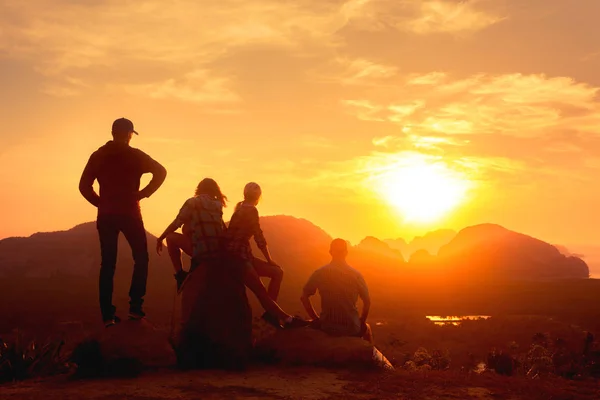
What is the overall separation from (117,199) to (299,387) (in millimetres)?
3696

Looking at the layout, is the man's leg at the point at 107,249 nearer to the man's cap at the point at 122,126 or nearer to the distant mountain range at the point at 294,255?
the man's cap at the point at 122,126

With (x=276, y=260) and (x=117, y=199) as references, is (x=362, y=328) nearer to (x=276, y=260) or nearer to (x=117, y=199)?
(x=117, y=199)

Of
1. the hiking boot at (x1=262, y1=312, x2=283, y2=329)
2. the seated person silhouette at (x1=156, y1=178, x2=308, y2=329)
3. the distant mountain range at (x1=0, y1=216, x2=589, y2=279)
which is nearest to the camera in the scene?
the seated person silhouette at (x1=156, y1=178, x2=308, y2=329)

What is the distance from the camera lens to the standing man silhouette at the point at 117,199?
845 cm

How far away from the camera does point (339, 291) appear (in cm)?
958

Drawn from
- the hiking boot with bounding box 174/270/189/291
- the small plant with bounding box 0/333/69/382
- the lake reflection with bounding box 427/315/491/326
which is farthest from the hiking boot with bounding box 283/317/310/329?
the lake reflection with bounding box 427/315/491/326

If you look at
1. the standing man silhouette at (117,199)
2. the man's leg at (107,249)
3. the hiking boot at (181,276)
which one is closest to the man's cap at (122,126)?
the standing man silhouette at (117,199)

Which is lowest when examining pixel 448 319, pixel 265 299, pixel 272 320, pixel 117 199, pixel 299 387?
pixel 448 319

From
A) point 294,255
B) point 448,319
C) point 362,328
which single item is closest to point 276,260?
point 294,255

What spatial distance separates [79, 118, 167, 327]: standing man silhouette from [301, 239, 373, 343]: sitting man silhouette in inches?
110

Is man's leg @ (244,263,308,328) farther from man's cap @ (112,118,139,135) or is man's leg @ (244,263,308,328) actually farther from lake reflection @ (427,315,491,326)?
lake reflection @ (427,315,491,326)

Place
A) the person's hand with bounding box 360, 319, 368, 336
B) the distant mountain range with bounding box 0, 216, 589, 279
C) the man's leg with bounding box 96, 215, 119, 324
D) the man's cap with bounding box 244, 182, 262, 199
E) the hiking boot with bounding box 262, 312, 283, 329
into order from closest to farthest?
the man's leg with bounding box 96, 215, 119, 324 < the man's cap with bounding box 244, 182, 262, 199 < the hiking boot with bounding box 262, 312, 283, 329 < the person's hand with bounding box 360, 319, 368, 336 < the distant mountain range with bounding box 0, 216, 589, 279

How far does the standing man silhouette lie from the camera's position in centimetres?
845

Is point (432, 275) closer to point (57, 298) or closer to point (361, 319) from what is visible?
point (57, 298)
